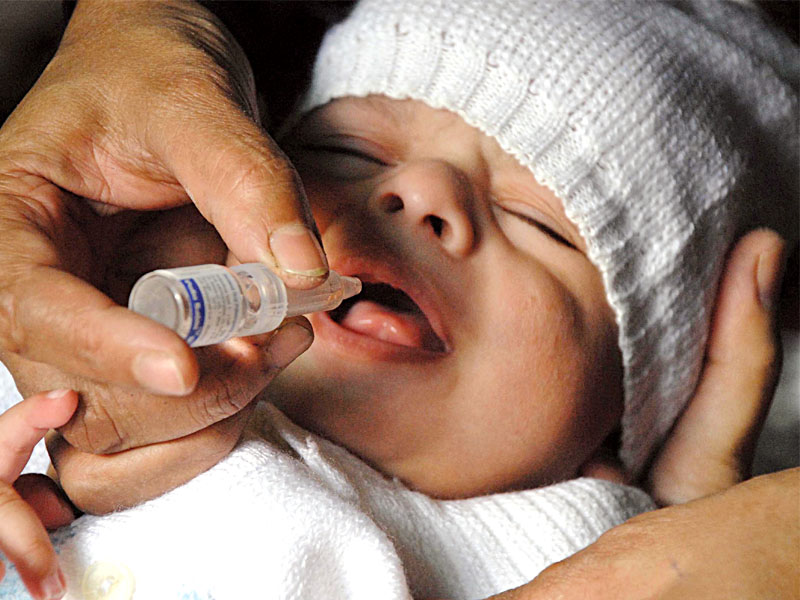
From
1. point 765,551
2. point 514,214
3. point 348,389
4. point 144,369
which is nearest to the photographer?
point 144,369

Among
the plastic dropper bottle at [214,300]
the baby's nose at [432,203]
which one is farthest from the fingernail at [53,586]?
the baby's nose at [432,203]

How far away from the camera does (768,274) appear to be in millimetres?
1349

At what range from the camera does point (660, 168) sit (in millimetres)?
1230

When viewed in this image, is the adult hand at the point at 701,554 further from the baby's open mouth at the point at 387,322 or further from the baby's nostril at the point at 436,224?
the baby's nostril at the point at 436,224

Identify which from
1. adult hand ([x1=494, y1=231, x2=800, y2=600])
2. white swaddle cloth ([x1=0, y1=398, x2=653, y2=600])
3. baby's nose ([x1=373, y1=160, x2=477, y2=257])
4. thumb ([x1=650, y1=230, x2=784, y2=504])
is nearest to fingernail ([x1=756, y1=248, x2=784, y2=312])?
thumb ([x1=650, y1=230, x2=784, y2=504])

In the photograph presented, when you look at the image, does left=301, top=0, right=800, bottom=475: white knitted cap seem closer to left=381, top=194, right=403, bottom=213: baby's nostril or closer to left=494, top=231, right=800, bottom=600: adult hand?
left=381, top=194, right=403, bottom=213: baby's nostril

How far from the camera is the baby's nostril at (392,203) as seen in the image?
110 cm

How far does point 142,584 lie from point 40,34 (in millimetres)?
886

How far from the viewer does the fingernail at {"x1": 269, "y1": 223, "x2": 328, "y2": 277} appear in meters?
0.65

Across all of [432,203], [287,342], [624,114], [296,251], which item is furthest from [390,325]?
[624,114]

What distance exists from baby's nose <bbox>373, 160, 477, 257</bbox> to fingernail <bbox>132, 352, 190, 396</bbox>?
56cm

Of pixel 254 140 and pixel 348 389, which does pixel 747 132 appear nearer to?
pixel 348 389

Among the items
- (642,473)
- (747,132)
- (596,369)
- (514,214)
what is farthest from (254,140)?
(642,473)

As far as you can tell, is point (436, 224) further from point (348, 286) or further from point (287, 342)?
point (287, 342)
